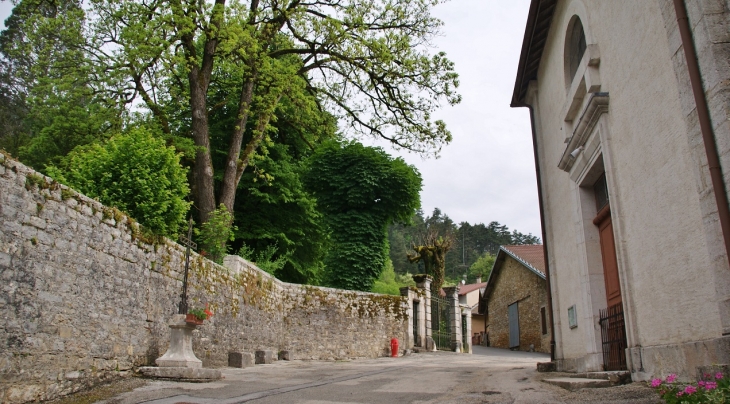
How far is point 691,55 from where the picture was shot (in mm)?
4137

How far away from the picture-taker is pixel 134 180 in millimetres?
8680

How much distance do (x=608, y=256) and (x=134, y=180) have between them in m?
7.24

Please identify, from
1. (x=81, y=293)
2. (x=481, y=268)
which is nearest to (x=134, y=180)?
(x=81, y=293)

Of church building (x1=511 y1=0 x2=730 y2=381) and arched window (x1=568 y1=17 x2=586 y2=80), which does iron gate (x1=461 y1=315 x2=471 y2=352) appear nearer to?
church building (x1=511 y1=0 x2=730 y2=381)

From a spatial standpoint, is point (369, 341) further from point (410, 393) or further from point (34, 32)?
point (34, 32)

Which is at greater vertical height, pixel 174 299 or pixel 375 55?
pixel 375 55

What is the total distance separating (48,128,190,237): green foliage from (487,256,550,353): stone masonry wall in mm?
15458

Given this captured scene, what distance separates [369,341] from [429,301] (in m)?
3.86

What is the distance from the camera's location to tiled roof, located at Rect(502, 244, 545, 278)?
21.9m

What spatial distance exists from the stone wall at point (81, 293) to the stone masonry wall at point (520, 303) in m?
14.3

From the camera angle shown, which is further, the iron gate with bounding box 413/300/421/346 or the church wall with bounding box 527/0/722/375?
the iron gate with bounding box 413/300/421/346

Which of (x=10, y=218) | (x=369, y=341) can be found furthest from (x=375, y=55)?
(x=10, y=218)

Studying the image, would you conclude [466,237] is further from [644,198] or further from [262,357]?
[644,198]

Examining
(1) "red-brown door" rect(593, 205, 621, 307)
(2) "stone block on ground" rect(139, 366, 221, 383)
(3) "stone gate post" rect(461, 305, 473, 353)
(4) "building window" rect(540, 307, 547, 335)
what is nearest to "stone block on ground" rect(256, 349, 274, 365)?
(2) "stone block on ground" rect(139, 366, 221, 383)
